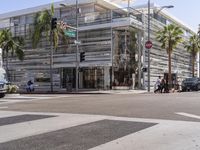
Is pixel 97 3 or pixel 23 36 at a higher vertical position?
pixel 97 3

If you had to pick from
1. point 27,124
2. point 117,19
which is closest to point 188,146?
point 27,124

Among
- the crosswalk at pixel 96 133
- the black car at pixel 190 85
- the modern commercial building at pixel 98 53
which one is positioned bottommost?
the crosswalk at pixel 96 133

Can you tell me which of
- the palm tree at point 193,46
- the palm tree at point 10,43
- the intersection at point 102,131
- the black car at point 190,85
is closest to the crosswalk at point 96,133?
the intersection at point 102,131

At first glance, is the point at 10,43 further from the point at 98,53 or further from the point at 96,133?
the point at 96,133

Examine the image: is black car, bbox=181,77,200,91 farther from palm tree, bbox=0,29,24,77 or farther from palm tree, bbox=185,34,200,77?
palm tree, bbox=185,34,200,77

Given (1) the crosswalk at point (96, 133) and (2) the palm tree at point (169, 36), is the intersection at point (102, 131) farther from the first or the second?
(2) the palm tree at point (169, 36)

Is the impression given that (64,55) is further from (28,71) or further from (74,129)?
(74,129)

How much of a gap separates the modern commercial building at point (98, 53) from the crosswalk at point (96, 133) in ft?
93.7

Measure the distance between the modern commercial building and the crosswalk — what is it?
2857 cm

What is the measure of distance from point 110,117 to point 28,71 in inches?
1616

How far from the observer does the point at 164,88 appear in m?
36.4

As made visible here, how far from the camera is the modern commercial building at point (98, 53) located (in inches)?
1737

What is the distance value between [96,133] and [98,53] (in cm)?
3537

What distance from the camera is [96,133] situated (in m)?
9.19
